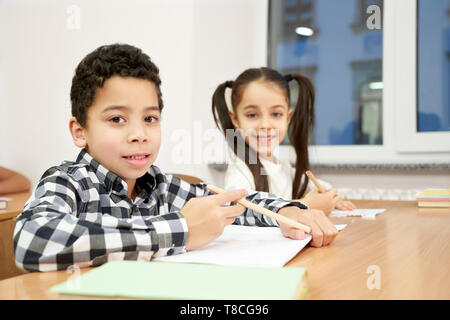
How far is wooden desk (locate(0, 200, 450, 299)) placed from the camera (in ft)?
1.40

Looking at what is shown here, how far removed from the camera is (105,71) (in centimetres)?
79

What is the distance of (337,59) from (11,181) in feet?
5.42

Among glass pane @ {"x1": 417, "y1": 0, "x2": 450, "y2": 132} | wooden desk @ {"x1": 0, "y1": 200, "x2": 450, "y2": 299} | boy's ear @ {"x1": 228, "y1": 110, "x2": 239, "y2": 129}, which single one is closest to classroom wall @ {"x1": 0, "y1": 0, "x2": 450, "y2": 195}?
glass pane @ {"x1": 417, "y1": 0, "x2": 450, "y2": 132}

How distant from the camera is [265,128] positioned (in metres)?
1.45

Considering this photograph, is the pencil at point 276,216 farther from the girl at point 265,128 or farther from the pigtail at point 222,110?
the pigtail at point 222,110

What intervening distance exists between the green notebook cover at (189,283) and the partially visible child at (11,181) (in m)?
1.31

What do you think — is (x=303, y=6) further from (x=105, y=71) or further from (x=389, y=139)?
(x=105, y=71)

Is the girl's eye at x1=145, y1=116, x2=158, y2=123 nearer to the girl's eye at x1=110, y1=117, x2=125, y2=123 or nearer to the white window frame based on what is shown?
the girl's eye at x1=110, y1=117, x2=125, y2=123

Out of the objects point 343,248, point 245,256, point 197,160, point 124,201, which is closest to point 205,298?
point 245,256

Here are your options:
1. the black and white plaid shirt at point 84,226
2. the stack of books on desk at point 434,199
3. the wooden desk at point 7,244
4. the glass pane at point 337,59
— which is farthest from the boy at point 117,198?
the glass pane at point 337,59

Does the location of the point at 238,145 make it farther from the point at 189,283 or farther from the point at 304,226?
the point at 189,283

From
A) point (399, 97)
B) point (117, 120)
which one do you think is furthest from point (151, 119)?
point (399, 97)

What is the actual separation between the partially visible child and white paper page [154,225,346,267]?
1146mm

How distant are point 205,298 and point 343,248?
36 cm
